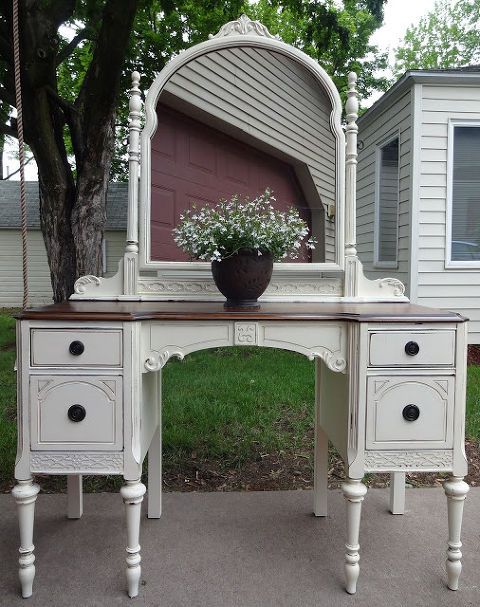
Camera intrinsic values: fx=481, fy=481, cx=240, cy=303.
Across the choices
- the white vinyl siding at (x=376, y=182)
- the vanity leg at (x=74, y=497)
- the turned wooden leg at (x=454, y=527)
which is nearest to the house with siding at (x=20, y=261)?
the white vinyl siding at (x=376, y=182)

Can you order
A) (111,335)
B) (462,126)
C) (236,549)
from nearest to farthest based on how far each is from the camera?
(111,335)
(236,549)
(462,126)

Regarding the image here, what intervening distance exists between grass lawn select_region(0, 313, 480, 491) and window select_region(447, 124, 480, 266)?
1345 millimetres

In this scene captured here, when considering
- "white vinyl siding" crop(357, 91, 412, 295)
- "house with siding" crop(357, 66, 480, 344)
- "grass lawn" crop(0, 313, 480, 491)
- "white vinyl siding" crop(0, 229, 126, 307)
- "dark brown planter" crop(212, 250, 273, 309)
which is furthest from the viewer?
"white vinyl siding" crop(0, 229, 126, 307)

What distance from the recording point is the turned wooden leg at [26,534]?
68.2 inches

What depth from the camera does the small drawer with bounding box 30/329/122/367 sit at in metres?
1.73

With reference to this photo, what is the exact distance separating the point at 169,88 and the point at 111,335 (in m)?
1.35

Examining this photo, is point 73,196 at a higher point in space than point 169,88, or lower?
lower

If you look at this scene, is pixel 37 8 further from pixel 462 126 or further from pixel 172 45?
pixel 462 126

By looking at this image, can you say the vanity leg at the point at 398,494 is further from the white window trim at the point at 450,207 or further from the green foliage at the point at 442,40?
the green foliage at the point at 442,40

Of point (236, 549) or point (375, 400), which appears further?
point (236, 549)

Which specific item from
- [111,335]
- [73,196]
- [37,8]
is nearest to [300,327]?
[111,335]

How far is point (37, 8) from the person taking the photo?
3.32 metres

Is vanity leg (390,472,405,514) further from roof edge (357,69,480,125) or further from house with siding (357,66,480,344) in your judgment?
roof edge (357,69,480,125)

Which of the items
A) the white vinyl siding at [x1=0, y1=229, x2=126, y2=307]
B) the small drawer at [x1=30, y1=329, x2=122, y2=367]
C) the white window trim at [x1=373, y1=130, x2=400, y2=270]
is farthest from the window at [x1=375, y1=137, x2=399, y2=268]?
the white vinyl siding at [x1=0, y1=229, x2=126, y2=307]
